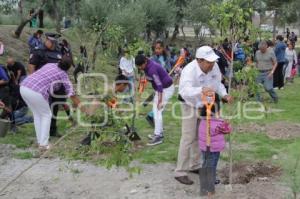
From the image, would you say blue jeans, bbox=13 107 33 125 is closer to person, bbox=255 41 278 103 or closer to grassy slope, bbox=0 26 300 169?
grassy slope, bbox=0 26 300 169

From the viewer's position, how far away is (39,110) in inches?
322

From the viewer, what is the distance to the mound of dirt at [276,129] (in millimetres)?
9678

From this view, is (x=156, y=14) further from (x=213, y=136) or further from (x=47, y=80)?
(x=213, y=136)

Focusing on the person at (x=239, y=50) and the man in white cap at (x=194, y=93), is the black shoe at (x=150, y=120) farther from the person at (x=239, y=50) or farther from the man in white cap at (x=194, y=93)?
the man in white cap at (x=194, y=93)

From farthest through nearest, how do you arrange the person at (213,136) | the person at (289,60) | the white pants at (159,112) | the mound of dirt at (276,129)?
the person at (289,60), the mound of dirt at (276,129), the white pants at (159,112), the person at (213,136)

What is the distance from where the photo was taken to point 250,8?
251 inches

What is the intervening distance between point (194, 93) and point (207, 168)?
830mm

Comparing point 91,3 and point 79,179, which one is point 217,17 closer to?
point 79,179

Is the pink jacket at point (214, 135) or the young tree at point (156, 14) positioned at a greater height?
the young tree at point (156, 14)

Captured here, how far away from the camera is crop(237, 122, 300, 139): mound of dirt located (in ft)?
31.8

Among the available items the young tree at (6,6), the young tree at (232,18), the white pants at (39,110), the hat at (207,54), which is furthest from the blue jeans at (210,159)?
the young tree at (6,6)

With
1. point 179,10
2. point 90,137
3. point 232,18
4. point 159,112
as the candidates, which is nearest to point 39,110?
point 159,112

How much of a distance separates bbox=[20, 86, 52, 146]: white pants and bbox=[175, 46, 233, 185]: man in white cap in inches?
97.4

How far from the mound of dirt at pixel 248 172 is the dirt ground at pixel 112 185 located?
0.03 meters
